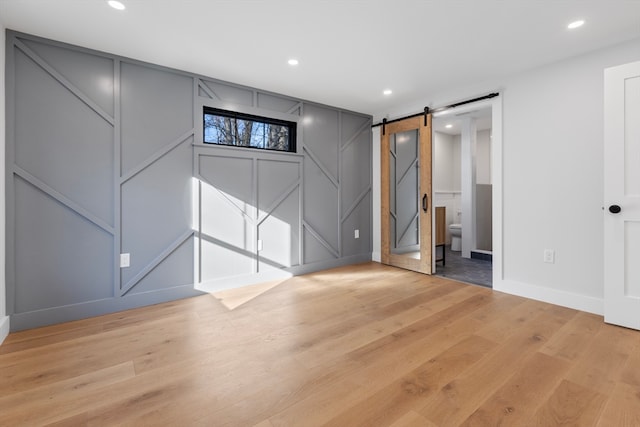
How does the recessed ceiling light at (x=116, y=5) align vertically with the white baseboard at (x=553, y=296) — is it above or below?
above

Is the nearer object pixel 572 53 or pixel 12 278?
pixel 12 278

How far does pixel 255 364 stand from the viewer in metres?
1.80

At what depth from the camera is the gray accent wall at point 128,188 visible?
2312 mm

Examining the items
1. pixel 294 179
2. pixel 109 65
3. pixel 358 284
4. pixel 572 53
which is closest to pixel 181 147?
pixel 109 65

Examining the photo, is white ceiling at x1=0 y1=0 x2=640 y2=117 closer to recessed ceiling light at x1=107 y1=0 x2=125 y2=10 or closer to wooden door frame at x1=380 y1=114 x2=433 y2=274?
recessed ceiling light at x1=107 y1=0 x2=125 y2=10

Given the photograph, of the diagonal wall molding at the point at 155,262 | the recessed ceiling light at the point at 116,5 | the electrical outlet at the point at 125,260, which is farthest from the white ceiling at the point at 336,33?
the electrical outlet at the point at 125,260

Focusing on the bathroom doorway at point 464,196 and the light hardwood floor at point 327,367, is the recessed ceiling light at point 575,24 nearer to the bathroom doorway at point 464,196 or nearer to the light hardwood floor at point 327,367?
the bathroom doorway at point 464,196

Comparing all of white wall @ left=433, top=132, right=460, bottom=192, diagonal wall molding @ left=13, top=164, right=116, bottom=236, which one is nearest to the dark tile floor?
white wall @ left=433, top=132, right=460, bottom=192

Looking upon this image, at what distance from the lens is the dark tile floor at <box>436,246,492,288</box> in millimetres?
3629

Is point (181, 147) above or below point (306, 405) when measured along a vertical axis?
above

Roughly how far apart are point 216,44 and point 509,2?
7.28ft

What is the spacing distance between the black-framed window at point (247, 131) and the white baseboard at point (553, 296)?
2.97m

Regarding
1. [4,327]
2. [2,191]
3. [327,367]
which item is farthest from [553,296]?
[2,191]

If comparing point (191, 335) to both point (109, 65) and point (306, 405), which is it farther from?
point (109, 65)
